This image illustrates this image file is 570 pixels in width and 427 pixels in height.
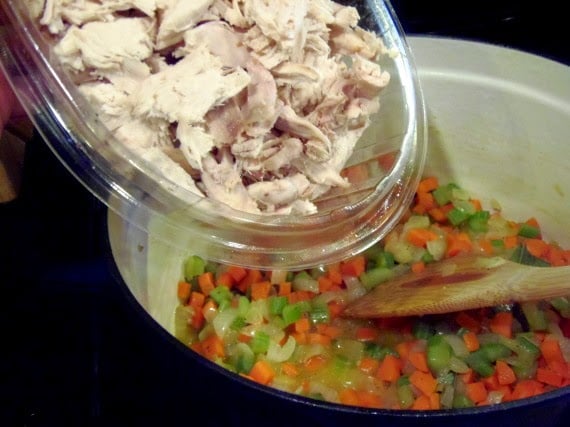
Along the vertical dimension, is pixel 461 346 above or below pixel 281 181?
below

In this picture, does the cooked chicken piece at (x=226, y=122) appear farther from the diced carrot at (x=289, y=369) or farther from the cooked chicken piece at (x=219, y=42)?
the diced carrot at (x=289, y=369)

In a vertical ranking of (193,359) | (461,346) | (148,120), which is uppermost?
(148,120)

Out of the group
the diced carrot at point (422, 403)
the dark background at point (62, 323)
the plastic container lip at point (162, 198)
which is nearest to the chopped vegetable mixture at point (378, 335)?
the diced carrot at point (422, 403)

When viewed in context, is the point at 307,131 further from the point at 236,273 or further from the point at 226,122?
the point at 236,273

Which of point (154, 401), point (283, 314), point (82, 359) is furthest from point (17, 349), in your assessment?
point (283, 314)

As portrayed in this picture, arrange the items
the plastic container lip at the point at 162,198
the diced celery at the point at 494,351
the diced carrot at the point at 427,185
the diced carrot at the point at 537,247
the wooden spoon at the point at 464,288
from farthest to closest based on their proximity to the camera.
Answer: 1. the diced carrot at the point at 427,185
2. the diced carrot at the point at 537,247
3. the diced celery at the point at 494,351
4. the wooden spoon at the point at 464,288
5. the plastic container lip at the point at 162,198

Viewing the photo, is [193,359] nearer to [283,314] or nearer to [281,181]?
[281,181]
